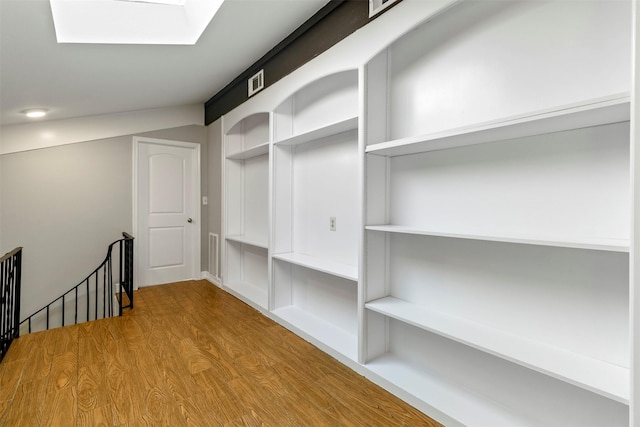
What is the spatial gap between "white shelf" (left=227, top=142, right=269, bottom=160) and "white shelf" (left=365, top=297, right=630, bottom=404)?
204 centimetres

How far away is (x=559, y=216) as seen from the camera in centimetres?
140

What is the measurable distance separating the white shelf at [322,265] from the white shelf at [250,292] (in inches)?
25.0

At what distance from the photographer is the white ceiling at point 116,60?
1.94 meters

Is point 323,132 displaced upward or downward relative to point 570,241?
upward

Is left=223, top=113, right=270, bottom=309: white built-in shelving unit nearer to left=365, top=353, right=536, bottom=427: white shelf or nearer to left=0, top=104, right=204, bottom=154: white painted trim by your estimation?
left=0, top=104, right=204, bottom=154: white painted trim

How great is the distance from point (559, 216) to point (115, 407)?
2447 mm

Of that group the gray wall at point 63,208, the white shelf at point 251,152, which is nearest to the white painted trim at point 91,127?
the gray wall at point 63,208

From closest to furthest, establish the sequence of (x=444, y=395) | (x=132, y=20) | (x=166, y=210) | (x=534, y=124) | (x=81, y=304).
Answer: (x=534, y=124) → (x=444, y=395) → (x=132, y=20) → (x=81, y=304) → (x=166, y=210)

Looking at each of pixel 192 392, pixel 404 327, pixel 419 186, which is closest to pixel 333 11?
pixel 419 186

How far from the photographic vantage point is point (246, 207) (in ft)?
12.8

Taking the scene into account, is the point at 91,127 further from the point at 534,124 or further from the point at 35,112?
the point at 534,124

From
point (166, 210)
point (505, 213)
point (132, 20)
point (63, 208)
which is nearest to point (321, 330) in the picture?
point (505, 213)

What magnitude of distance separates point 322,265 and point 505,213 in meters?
1.37

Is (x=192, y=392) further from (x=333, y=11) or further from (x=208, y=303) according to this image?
(x=333, y=11)
